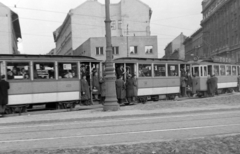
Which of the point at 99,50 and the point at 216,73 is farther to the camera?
the point at 99,50

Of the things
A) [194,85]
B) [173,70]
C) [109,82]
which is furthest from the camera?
[194,85]

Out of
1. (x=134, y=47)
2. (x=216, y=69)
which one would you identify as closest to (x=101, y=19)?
(x=134, y=47)

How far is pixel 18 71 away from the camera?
14.8 metres

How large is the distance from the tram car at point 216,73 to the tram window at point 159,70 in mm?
4527

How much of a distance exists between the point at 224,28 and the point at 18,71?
192 feet

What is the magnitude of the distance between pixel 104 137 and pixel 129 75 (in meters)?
11.0

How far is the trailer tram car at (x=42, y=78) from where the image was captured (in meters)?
14.6

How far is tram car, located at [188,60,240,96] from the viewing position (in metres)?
24.5

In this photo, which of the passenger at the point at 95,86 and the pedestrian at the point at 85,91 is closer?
the pedestrian at the point at 85,91

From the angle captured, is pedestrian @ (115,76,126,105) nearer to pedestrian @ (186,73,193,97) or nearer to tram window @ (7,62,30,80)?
tram window @ (7,62,30,80)

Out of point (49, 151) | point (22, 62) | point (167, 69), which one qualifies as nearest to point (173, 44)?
point (167, 69)

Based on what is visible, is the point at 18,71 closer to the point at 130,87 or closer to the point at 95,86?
the point at 95,86

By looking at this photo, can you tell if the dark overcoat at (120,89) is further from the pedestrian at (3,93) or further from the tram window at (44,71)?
the pedestrian at (3,93)

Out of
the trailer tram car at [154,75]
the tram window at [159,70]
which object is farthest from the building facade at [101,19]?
the tram window at [159,70]
